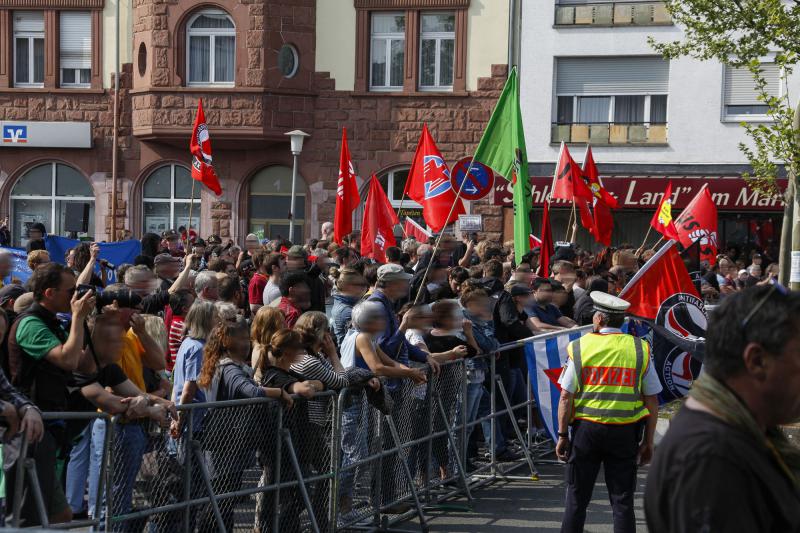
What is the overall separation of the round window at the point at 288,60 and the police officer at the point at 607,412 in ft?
63.0

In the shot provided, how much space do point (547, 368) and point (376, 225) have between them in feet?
23.1

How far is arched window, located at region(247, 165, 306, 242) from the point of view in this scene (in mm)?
26234

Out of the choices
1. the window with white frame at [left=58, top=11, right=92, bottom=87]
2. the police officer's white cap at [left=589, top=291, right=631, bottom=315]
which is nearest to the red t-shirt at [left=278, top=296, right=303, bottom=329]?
the police officer's white cap at [left=589, top=291, right=631, bottom=315]

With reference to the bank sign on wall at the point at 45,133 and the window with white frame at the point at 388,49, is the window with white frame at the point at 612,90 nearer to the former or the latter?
the window with white frame at the point at 388,49

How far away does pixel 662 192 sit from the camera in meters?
24.5

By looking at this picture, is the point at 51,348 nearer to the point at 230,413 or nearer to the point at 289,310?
the point at 230,413

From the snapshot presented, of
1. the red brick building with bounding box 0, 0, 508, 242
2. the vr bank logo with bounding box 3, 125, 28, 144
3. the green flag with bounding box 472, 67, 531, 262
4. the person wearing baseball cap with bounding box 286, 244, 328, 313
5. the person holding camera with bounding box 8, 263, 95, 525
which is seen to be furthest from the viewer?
the vr bank logo with bounding box 3, 125, 28, 144

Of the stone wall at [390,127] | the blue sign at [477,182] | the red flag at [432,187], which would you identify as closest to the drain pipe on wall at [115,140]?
the stone wall at [390,127]

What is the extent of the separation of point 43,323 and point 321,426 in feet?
6.92

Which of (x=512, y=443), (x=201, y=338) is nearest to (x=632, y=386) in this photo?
(x=201, y=338)

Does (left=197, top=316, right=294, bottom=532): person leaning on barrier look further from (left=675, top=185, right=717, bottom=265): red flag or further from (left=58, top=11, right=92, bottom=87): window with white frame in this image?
(left=58, top=11, right=92, bottom=87): window with white frame

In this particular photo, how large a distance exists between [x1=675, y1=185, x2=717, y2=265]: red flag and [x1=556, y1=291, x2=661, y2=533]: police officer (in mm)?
11654

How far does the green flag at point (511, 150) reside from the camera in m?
12.8

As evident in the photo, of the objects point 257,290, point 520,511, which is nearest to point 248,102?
point 257,290
